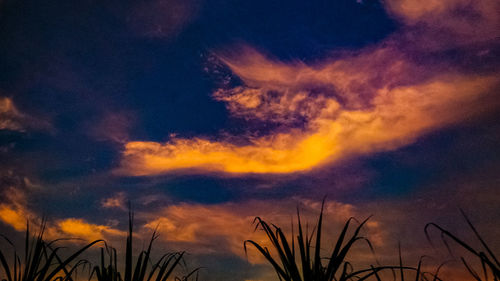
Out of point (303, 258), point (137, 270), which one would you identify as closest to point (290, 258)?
point (303, 258)

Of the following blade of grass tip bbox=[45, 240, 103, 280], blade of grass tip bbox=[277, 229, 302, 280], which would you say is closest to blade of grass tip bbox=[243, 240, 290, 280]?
blade of grass tip bbox=[277, 229, 302, 280]

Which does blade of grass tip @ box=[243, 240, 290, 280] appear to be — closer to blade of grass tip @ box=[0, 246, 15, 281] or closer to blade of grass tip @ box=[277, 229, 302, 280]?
blade of grass tip @ box=[277, 229, 302, 280]

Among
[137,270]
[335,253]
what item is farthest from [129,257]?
[335,253]

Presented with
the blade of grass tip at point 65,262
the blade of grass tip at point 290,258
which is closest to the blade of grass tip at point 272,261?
the blade of grass tip at point 290,258

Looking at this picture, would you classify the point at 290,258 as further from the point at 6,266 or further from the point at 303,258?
the point at 6,266

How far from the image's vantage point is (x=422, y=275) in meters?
3.42

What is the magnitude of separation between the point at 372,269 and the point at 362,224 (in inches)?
14.5

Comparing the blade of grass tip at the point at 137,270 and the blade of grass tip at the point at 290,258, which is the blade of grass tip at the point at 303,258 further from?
the blade of grass tip at the point at 137,270

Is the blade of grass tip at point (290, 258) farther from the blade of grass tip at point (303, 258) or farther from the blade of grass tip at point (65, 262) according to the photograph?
the blade of grass tip at point (65, 262)

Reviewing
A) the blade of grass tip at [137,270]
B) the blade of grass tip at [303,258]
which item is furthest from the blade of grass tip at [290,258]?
the blade of grass tip at [137,270]

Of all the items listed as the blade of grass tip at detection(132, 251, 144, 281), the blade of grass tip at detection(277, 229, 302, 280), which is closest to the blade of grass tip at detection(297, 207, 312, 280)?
the blade of grass tip at detection(277, 229, 302, 280)

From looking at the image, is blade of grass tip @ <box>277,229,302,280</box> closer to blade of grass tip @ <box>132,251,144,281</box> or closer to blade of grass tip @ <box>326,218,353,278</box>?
blade of grass tip @ <box>326,218,353,278</box>

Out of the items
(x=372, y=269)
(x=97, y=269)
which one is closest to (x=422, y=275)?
(x=372, y=269)

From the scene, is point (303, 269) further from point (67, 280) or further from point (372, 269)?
point (67, 280)
